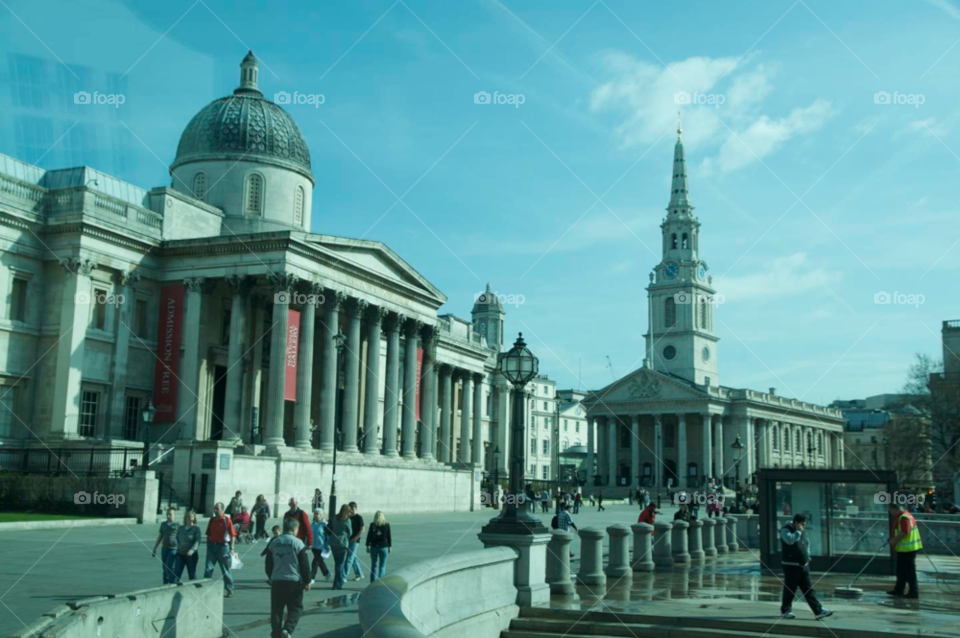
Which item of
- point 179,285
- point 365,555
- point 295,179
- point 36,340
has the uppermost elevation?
point 295,179

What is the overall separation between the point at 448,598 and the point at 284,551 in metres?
2.17

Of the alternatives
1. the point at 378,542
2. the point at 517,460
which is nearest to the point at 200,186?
the point at 378,542

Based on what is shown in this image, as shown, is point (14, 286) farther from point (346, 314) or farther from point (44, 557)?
point (44, 557)

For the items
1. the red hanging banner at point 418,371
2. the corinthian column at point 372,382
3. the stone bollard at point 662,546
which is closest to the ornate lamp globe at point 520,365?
the stone bollard at point 662,546

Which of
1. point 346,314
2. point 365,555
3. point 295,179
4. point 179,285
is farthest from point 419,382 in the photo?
point 365,555

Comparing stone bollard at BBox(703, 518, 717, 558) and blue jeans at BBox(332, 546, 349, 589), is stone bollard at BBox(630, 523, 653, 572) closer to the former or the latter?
stone bollard at BBox(703, 518, 717, 558)

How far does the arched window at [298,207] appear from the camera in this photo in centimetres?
5119

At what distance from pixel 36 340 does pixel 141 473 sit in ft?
35.3

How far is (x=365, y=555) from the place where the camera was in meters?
25.0

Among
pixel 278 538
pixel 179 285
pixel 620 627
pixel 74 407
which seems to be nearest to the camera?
pixel 278 538

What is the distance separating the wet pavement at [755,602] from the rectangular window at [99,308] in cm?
2604

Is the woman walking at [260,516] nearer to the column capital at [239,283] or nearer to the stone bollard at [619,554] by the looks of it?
the stone bollard at [619,554]

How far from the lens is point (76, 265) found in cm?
3891

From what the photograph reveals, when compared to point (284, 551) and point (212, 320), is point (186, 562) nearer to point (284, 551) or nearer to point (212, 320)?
point (284, 551)
